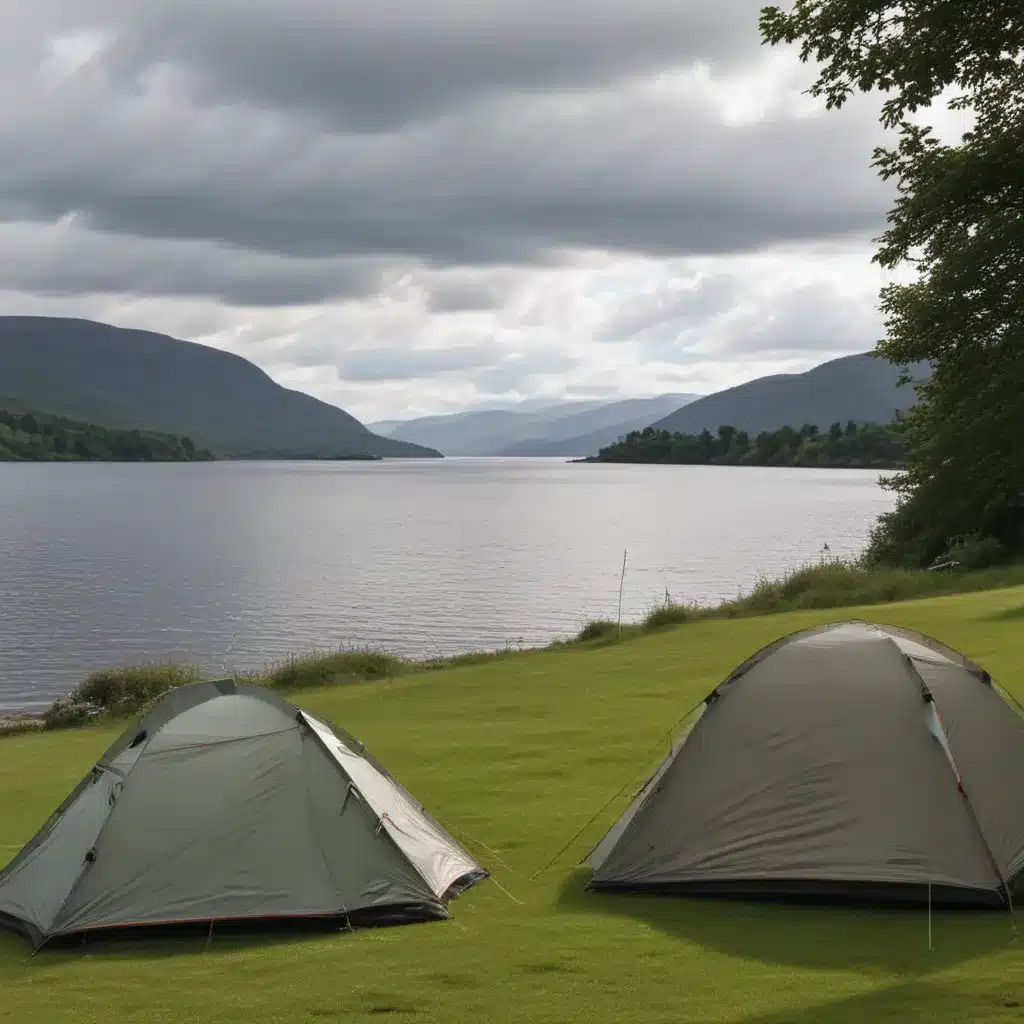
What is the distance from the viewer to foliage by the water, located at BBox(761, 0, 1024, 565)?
15461 mm

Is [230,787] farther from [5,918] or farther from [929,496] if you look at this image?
[929,496]

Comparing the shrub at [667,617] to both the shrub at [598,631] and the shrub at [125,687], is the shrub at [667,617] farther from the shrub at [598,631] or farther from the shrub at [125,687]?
the shrub at [125,687]

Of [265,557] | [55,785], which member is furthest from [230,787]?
[265,557]

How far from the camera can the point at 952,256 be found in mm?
36438

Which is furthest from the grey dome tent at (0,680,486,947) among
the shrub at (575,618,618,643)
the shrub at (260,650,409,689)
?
the shrub at (575,618,618,643)

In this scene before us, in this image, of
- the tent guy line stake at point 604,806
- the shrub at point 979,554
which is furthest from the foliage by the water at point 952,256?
the tent guy line stake at point 604,806

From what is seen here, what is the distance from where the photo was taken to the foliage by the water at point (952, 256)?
15461 millimetres

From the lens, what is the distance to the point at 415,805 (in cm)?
1318

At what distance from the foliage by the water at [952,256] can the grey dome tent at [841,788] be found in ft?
25.8

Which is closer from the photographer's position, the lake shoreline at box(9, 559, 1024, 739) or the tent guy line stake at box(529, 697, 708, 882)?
the tent guy line stake at box(529, 697, 708, 882)

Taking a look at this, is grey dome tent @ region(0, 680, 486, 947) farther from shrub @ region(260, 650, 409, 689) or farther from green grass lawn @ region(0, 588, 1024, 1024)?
shrub @ region(260, 650, 409, 689)

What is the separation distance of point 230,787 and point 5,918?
2595 mm

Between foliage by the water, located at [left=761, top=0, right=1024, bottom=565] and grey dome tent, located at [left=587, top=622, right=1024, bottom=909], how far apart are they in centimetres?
785

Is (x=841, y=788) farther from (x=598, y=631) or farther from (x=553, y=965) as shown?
(x=598, y=631)
